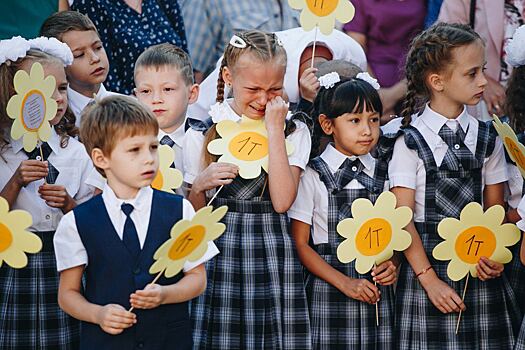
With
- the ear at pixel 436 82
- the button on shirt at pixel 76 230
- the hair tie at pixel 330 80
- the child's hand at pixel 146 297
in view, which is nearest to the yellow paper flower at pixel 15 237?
the button on shirt at pixel 76 230

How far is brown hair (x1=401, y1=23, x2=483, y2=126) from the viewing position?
14.7 ft

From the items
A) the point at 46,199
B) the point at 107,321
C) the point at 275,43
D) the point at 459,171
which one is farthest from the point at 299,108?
the point at 107,321

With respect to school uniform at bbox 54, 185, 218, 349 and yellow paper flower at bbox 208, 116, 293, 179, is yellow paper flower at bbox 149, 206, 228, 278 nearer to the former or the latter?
school uniform at bbox 54, 185, 218, 349

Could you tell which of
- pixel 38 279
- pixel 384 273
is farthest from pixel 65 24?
pixel 384 273

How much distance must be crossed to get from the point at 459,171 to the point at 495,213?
0.24m

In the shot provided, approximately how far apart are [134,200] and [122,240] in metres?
0.14

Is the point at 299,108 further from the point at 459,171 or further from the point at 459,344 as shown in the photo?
the point at 459,344

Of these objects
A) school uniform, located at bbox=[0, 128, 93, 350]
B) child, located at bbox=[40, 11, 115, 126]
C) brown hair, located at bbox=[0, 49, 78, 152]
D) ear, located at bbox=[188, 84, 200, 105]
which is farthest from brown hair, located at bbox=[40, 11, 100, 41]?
school uniform, located at bbox=[0, 128, 93, 350]

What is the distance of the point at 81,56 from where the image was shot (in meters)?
4.73

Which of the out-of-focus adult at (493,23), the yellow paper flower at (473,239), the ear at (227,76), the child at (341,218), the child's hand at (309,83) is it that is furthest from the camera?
the out-of-focus adult at (493,23)

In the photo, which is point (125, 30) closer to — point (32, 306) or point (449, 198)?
point (32, 306)

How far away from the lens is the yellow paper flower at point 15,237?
143 inches

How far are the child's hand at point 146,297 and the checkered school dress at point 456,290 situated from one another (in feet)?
3.98

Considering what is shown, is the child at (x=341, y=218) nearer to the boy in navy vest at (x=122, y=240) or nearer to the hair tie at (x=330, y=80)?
the hair tie at (x=330, y=80)
